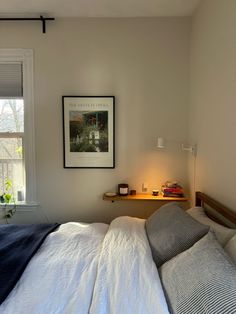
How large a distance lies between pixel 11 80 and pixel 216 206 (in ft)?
8.21

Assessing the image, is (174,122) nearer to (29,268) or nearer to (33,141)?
(33,141)

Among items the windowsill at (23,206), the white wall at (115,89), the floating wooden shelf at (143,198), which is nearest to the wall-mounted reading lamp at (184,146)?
the white wall at (115,89)

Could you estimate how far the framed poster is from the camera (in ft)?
8.96

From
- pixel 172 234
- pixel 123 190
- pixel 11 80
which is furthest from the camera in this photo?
pixel 11 80

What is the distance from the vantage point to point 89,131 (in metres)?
2.76

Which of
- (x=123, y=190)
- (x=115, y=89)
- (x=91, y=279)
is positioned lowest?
(x=91, y=279)

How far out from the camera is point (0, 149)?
2891 millimetres

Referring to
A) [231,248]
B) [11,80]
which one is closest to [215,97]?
[231,248]

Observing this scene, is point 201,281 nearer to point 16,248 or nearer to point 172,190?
point 16,248

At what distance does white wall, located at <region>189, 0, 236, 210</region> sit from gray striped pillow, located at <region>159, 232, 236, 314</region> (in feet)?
1.86

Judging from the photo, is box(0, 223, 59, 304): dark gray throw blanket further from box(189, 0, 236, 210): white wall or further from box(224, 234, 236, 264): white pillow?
box(189, 0, 236, 210): white wall

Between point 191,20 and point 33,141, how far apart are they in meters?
2.19

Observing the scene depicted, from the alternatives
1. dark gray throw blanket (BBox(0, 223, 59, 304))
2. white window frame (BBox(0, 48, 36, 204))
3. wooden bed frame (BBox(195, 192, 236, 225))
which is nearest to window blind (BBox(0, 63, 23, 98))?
white window frame (BBox(0, 48, 36, 204))

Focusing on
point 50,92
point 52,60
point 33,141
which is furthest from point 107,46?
point 33,141
